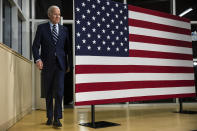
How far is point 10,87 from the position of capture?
316 cm

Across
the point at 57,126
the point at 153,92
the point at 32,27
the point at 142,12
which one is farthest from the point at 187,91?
the point at 32,27

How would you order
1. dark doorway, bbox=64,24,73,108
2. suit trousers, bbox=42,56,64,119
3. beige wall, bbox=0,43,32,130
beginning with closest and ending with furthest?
1. beige wall, bbox=0,43,32,130
2. suit trousers, bbox=42,56,64,119
3. dark doorway, bbox=64,24,73,108

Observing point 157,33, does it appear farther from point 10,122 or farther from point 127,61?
point 10,122

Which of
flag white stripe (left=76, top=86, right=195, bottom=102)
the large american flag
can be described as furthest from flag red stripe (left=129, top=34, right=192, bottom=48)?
flag white stripe (left=76, top=86, right=195, bottom=102)

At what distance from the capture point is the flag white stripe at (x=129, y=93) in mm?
3176

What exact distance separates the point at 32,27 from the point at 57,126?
3289 mm

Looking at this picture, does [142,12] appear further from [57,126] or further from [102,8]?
[57,126]

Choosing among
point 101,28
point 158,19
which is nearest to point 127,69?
point 101,28

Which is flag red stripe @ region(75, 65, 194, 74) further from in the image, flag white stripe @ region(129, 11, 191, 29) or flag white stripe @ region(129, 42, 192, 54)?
flag white stripe @ region(129, 11, 191, 29)

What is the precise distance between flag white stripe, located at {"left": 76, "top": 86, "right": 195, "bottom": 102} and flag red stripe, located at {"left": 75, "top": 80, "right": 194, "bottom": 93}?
0.05 metres

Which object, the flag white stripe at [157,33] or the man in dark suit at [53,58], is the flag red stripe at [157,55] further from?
the man in dark suit at [53,58]

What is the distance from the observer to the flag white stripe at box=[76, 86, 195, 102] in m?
3.18

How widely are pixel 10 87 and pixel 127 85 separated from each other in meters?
1.55

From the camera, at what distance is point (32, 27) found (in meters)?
5.87
